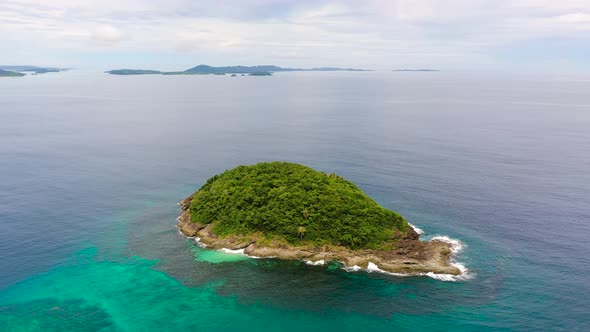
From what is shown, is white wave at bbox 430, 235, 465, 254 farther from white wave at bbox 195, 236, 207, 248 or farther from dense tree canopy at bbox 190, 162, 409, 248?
white wave at bbox 195, 236, 207, 248

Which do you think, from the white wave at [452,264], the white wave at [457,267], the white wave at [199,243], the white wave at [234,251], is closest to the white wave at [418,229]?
the white wave at [452,264]

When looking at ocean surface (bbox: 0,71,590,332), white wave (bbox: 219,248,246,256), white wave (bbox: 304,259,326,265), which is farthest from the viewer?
white wave (bbox: 219,248,246,256)

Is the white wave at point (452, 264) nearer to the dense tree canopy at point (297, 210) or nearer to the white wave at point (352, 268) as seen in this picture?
the white wave at point (352, 268)

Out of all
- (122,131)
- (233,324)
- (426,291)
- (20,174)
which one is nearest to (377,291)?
(426,291)

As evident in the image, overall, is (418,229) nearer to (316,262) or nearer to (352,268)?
(352,268)

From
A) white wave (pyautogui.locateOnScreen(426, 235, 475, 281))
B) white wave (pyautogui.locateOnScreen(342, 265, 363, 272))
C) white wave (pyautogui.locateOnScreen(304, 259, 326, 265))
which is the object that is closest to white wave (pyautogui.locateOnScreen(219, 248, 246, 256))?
white wave (pyautogui.locateOnScreen(304, 259, 326, 265))

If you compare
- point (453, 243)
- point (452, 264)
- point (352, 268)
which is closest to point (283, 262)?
point (352, 268)

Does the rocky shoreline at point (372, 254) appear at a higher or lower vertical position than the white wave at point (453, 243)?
lower

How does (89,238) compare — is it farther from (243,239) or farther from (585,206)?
(585,206)

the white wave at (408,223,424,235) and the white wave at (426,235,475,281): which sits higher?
the white wave at (408,223,424,235)
